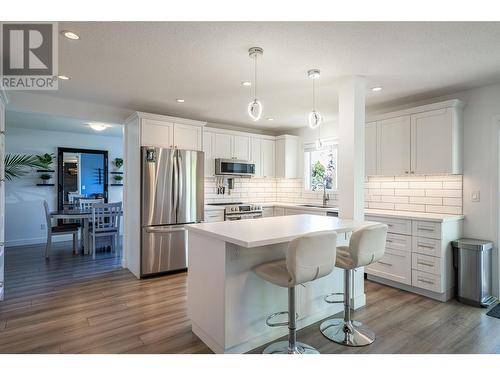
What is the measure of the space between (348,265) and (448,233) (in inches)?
69.8

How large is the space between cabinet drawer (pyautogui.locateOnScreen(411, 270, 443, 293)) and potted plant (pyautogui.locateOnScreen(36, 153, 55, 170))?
698 cm

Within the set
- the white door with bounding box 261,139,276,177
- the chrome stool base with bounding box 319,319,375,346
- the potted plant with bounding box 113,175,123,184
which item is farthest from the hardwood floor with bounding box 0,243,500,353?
the potted plant with bounding box 113,175,123,184

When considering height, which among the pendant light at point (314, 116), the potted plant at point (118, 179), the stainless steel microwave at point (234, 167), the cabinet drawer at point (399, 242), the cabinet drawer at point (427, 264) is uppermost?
the pendant light at point (314, 116)

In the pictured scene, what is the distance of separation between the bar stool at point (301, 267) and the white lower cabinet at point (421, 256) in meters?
1.91

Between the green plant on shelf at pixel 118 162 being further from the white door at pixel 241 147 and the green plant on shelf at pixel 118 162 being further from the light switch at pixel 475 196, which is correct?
the light switch at pixel 475 196

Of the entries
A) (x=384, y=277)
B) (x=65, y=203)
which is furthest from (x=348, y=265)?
(x=65, y=203)

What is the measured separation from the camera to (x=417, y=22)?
A: 79.1 inches

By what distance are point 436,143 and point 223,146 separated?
3.23m

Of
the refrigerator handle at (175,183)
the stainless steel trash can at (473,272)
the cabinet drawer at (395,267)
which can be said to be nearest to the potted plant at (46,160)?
the refrigerator handle at (175,183)

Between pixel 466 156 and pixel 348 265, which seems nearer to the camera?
pixel 348 265

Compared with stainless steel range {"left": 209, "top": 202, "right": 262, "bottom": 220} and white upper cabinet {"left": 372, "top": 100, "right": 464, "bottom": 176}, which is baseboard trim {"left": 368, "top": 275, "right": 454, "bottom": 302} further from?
stainless steel range {"left": 209, "top": 202, "right": 262, "bottom": 220}

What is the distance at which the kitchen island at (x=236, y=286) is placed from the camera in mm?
2104

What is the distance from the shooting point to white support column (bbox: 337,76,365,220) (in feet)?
9.96
